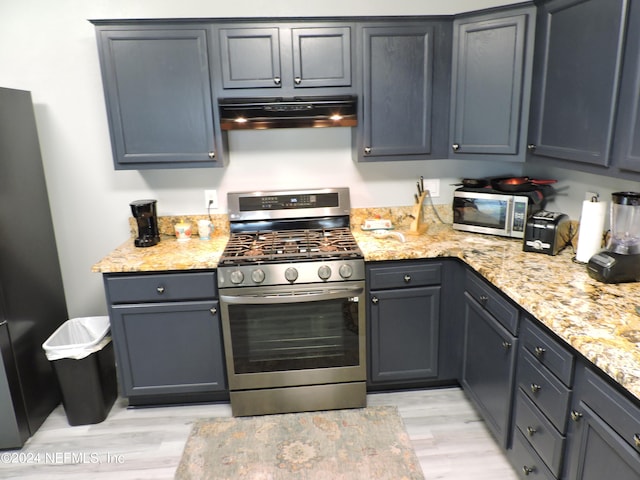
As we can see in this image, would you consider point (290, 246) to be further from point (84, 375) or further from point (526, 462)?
point (526, 462)

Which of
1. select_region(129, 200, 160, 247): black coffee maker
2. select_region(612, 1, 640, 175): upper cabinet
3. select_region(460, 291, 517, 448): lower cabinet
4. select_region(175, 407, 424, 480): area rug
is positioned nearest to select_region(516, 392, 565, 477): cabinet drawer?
select_region(460, 291, 517, 448): lower cabinet

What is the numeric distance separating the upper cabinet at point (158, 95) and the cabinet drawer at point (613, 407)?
6.80 feet

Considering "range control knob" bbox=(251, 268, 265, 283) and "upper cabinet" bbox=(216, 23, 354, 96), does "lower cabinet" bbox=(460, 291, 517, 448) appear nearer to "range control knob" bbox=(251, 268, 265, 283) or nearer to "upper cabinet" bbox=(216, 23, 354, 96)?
"range control knob" bbox=(251, 268, 265, 283)

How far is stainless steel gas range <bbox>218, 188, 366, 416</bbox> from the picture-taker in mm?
2354

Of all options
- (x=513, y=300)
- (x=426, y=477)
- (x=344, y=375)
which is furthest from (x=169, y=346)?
(x=513, y=300)

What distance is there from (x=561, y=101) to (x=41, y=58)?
2826 mm

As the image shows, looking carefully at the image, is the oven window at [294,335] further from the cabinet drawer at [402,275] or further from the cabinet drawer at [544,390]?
the cabinet drawer at [544,390]

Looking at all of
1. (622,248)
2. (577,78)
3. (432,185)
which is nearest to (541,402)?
(622,248)

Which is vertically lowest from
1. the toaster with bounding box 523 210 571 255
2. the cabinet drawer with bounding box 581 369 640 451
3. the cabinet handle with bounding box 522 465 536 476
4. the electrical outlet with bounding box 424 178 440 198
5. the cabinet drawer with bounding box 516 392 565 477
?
the cabinet handle with bounding box 522 465 536 476

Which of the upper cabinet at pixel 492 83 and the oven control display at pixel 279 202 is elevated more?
the upper cabinet at pixel 492 83

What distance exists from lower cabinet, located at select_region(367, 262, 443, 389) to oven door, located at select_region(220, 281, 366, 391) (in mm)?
Answer: 104

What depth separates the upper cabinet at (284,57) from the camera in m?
2.44

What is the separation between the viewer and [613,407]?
4.37 feet

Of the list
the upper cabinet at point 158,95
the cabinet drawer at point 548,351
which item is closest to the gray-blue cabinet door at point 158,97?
the upper cabinet at point 158,95
